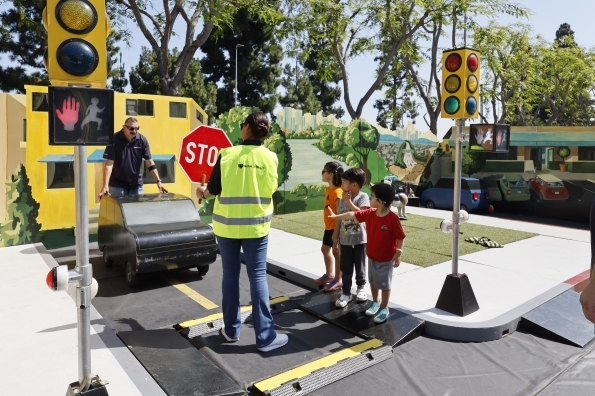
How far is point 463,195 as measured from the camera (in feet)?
45.8

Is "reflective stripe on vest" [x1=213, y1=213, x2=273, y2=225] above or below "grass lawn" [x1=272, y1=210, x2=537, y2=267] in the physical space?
above

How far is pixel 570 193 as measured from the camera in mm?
13203

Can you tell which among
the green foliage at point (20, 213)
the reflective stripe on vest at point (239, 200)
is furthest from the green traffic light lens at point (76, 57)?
the green foliage at point (20, 213)

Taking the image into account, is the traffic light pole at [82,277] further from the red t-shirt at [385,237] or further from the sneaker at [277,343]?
the red t-shirt at [385,237]

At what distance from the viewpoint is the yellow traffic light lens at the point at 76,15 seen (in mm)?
2799

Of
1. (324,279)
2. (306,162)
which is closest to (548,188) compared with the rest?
(306,162)

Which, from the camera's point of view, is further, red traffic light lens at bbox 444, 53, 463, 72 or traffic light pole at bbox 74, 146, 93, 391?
red traffic light lens at bbox 444, 53, 463, 72

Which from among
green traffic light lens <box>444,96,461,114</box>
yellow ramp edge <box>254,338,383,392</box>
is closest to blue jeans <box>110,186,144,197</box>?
yellow ramp edge <box>254,338,383,392</box>

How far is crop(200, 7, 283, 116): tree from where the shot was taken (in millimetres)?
28062

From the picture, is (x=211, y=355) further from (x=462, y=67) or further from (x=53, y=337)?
(x=462, y=67)

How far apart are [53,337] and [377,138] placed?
36.1ft

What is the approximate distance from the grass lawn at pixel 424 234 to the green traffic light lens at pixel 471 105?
Answer: 2.83m

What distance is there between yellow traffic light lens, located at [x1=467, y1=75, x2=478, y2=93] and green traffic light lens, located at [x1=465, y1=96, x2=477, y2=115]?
0.08 metres

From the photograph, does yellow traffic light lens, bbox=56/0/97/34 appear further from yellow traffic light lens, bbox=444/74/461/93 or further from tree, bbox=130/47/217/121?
tree, bbox=130/47/217/121
